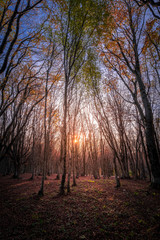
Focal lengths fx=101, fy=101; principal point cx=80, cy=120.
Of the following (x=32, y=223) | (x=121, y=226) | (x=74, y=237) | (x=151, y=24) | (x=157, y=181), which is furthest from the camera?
(x=151, y=24)

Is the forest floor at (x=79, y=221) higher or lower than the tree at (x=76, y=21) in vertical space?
lower

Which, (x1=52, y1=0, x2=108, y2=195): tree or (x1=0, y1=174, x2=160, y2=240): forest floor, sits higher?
(x1=52, y1=0, x2=108, y2=195): tree

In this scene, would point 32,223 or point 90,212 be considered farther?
point 90,212

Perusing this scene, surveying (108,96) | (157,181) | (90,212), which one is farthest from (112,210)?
(108,96)

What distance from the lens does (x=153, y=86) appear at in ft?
33.7

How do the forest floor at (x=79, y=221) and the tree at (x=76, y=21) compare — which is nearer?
the forest floor at (x=79, y=221)

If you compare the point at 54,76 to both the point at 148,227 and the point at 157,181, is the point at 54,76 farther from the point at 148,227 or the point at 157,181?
the point at 157,181

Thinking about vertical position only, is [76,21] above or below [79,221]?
above

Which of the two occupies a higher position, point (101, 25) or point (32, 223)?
point (101, 25)

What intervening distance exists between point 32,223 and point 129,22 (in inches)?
450

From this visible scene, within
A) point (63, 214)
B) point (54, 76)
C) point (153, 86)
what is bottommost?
point (63, 214)

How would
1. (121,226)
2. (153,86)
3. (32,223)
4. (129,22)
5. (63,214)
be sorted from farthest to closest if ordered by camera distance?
(153,86)
(129,22)
(63,214)
(32,223)
(121,226)

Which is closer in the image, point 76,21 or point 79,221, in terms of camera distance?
point 79,221

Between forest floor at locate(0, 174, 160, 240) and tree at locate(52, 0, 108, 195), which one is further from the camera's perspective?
tree at locate(52, 0, 108, 195)
